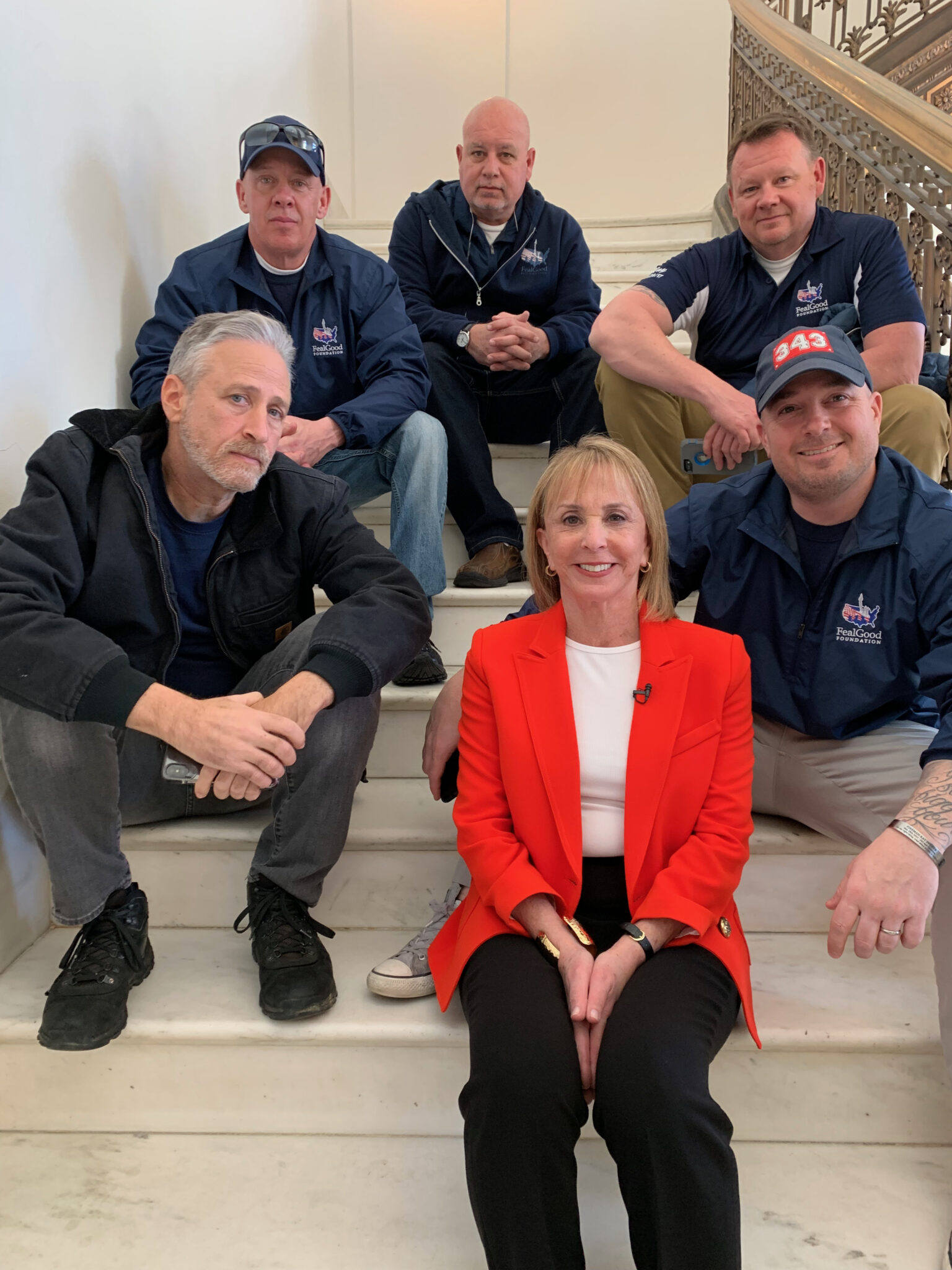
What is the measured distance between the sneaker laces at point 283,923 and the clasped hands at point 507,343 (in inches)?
56.7

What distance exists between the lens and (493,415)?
8.41 ft

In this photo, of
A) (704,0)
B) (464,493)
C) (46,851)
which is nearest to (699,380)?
(464,493)

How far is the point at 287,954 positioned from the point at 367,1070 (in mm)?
196

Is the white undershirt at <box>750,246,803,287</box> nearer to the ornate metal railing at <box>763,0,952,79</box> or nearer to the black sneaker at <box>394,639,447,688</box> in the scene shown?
the black sneaker at <box>394,639,447,688</box>

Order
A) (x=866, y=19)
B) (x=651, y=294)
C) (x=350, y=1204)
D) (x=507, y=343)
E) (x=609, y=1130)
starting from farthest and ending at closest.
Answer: (x=866, y=19) < (x=507, y=343) < (x=651, y=294) < (x=350, y=1204) < (x=609, y=1130)

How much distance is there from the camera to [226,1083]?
142 cm

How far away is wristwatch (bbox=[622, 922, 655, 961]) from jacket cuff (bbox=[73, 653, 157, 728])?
72cm

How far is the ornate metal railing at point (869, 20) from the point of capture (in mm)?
3627

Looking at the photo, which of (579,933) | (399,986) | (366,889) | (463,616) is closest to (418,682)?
(463,616)

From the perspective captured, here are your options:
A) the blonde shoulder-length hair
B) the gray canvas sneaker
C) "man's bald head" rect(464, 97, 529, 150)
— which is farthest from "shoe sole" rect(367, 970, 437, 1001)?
"man's bald head" rect(464, 97, 529, 150)

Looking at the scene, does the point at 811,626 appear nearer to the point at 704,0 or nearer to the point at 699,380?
the point at 699,380

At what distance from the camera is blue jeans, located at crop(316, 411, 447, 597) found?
6.95 ft

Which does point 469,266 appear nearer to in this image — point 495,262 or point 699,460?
point 495,262

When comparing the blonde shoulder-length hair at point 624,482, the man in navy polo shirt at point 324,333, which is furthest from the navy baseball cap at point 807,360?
the man in navy polo shirt at point 324,333
